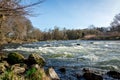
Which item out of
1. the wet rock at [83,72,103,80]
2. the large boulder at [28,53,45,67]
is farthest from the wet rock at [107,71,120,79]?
the large boulder at [28,53,45,67]

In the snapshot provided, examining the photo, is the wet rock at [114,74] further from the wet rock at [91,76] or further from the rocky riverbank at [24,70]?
the rocky riverbank at [24,70]

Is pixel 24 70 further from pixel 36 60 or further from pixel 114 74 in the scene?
pixel 114 74

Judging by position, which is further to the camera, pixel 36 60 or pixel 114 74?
pixel 36 60

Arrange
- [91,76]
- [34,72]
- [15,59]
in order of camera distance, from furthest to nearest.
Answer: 1. [15,59]
2. [91,76]
3. [34,72]

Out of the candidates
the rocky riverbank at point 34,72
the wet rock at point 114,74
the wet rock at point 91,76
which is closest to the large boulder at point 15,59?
the rocky riverbank at point 34,72

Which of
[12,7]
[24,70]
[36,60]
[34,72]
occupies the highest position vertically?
[12,7]

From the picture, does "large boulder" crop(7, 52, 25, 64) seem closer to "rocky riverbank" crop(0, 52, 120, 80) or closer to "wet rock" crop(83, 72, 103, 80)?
"rocky riverbank" crop(0, 52, 120, 80)

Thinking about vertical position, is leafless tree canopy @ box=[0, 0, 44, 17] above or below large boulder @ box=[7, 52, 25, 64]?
above

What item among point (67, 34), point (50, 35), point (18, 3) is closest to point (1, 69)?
point (18, 3)

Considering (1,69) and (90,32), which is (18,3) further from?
(90,32)

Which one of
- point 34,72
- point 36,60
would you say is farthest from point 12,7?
point 36,60

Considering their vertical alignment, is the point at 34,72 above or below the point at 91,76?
above

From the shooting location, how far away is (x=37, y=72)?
256 inches

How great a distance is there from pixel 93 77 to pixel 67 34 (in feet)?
307
